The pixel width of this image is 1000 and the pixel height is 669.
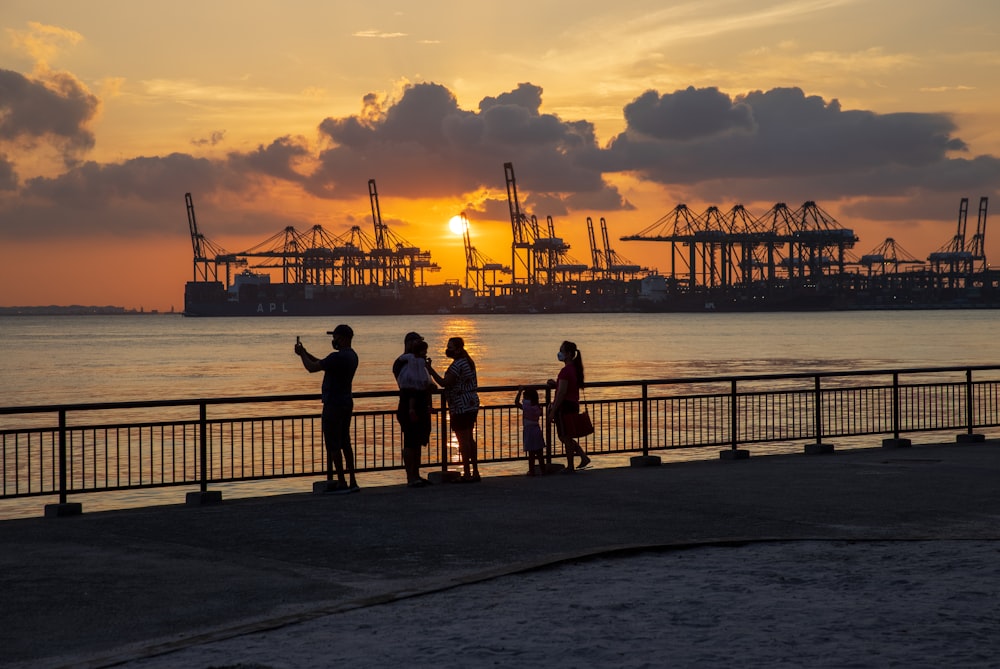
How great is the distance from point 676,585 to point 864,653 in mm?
2031

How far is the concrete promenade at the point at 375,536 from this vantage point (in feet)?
25.3

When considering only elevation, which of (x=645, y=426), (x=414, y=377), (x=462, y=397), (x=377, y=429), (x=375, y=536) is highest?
(x=414, y=377)

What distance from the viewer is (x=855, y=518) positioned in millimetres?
11781

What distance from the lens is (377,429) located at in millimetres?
38406

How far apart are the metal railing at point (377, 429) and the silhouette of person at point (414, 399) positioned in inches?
18.8

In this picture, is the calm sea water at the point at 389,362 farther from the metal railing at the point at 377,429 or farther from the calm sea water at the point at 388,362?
the metal railing at the point at 377,429

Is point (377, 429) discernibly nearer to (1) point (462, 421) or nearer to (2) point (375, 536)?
(1) point (462, 421)

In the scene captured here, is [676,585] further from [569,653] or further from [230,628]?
[230,628]

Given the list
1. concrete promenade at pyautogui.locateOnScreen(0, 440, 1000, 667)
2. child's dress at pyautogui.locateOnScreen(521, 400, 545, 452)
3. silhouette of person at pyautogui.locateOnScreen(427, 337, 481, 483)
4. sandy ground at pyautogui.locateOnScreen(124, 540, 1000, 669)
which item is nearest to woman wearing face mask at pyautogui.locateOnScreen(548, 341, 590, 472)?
child's dress at pyautogui.locateOnScreen(521, 400, 545, 452)

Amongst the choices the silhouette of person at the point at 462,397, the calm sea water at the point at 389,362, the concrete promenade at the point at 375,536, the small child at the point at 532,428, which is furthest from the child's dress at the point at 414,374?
the calm sea water at the point at 389,362

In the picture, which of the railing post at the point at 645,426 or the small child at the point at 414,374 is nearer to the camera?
the small child at the point at 414,374

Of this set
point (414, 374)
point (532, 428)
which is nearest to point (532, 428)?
point (532, 428)

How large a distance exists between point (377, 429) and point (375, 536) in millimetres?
27704

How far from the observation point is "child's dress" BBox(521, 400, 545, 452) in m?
16.0
